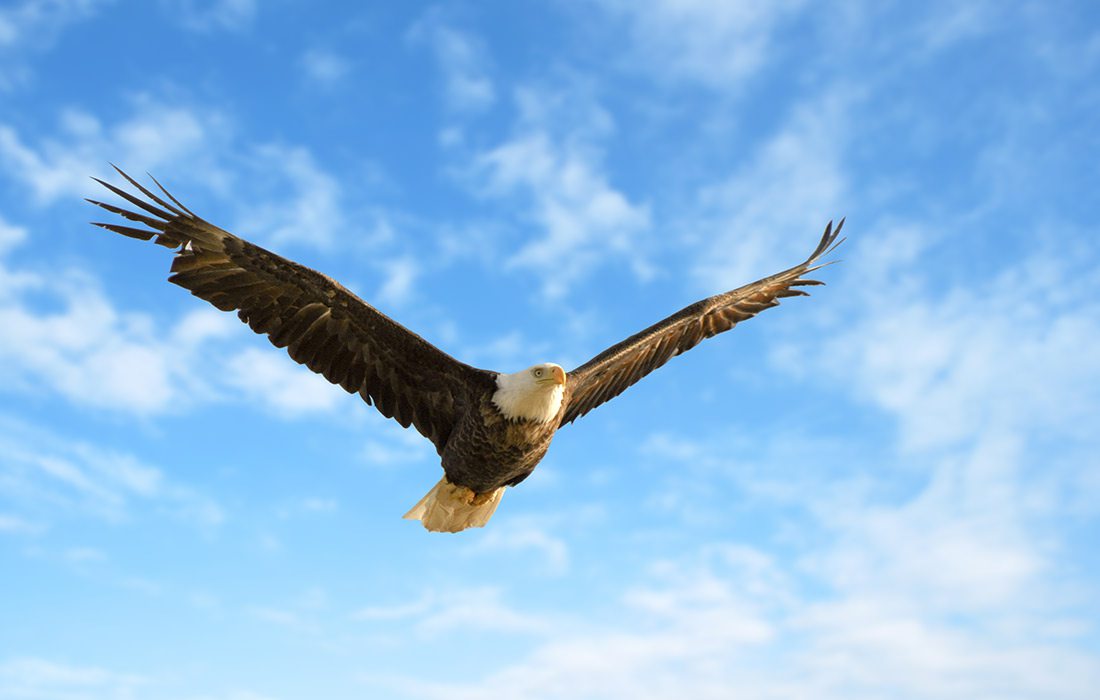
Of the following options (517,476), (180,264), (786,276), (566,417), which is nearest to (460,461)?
(517,476)

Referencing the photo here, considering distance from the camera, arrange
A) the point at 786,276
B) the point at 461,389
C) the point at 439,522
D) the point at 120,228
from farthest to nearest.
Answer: the point at 786,276 < the point at 439,522 < the point at 461,389 < the point at 120,228

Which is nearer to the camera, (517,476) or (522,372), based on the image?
(522,372)

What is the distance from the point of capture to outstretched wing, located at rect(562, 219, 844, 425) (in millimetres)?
8797

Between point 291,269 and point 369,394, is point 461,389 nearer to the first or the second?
point 369,394

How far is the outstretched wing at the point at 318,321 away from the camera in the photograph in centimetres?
784

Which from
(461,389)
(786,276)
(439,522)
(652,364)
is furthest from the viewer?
(786,276)

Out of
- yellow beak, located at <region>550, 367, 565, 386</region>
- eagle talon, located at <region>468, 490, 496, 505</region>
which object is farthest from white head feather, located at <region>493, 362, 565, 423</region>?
eagle talon, located at <region>468, 490, 496, 505</region>

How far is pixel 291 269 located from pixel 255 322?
1.69ft

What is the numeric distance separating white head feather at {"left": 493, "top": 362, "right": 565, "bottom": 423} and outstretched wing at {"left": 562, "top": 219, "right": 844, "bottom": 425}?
0.63 meters

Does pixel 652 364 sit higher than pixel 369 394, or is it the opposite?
pixel 652 364

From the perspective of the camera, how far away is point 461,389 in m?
8.12

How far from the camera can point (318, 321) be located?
8.20 m

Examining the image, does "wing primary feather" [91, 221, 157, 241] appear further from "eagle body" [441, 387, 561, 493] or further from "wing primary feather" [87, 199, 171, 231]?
"eagle body" [441, 387, 561, 493]

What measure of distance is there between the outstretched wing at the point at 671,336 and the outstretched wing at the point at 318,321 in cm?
112
